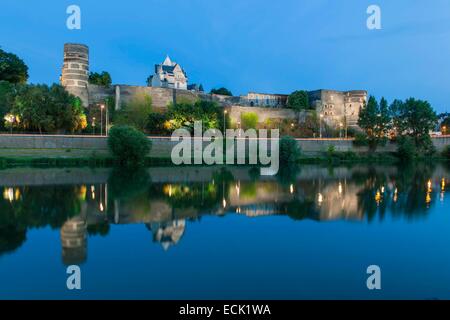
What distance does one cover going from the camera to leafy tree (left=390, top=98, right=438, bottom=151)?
5994cm

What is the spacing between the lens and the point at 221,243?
36.6 ft

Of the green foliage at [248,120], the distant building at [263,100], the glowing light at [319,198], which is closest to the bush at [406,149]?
the green foliage at [248,120]

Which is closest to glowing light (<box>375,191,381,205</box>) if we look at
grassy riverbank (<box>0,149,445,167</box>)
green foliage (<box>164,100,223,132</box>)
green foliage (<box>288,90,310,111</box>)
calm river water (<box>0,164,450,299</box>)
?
calm river water (<box>0,164,450,299</box>)

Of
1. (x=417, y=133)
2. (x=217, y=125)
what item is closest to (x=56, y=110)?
(x=217, y=125)

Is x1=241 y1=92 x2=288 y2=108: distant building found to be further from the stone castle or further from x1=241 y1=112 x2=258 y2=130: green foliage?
x1=241 y1=112 x2=258 y2=130: green foliage

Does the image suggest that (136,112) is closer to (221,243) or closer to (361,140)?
(361,140)

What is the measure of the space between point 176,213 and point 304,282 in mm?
7833

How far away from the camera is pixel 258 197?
64.2 ft

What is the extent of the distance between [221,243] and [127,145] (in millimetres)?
26855

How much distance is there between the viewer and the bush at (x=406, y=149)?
5603 cm

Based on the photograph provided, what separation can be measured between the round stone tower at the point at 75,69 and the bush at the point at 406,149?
140 ft

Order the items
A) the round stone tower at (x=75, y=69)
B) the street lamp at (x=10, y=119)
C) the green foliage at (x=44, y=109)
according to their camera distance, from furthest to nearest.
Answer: the round stone tower at (x=75, y=69), the street lamp at (x=10, y=119), the green foliage at (x=44, y=109)

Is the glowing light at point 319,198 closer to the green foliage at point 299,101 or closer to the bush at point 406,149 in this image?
the bush at point 406,149

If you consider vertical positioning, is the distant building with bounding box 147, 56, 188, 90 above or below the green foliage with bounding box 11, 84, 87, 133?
above
